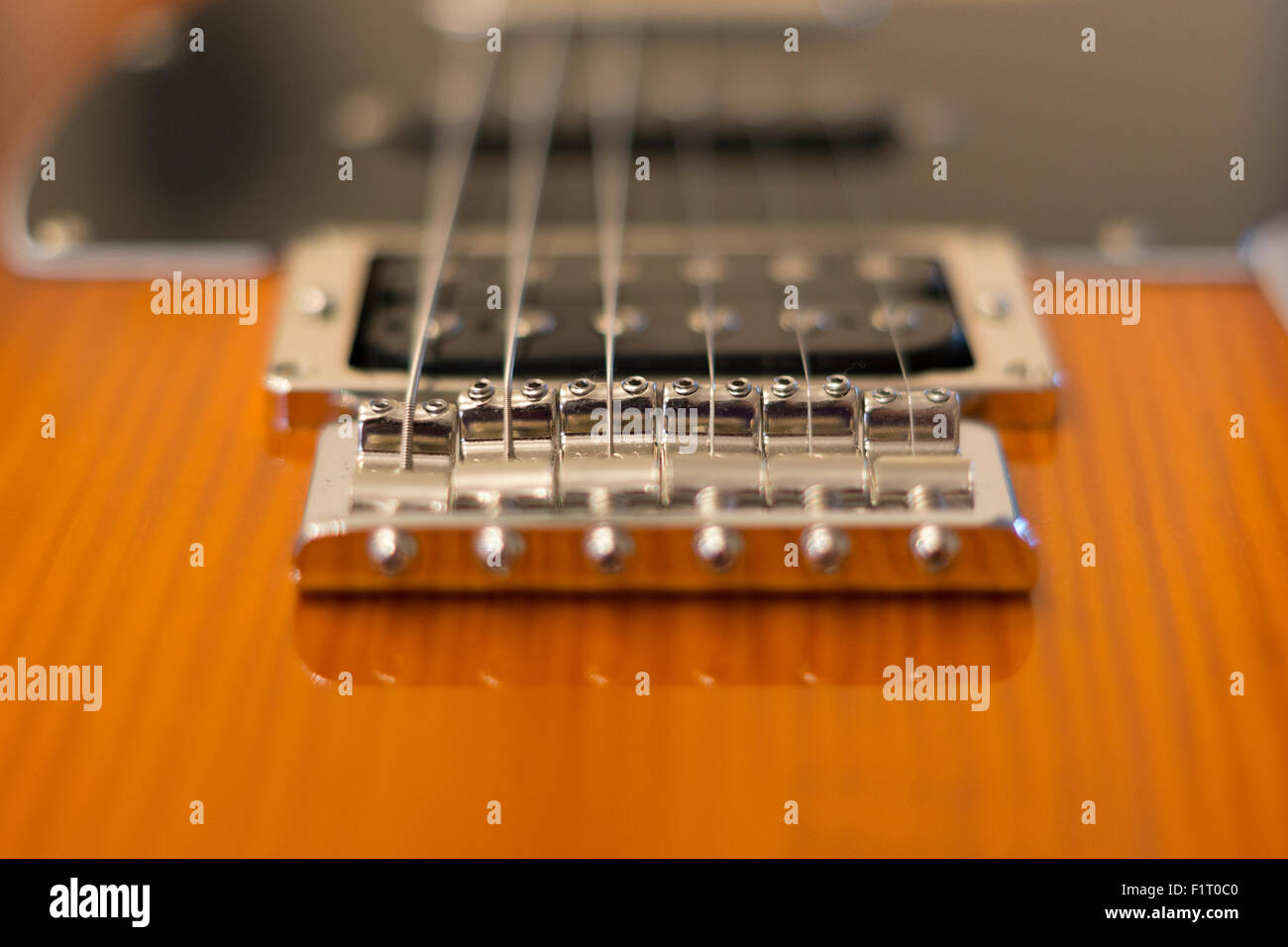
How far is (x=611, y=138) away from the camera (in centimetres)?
85

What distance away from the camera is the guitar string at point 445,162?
2.23 ft

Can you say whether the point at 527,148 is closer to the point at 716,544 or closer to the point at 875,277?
the point at 875,277

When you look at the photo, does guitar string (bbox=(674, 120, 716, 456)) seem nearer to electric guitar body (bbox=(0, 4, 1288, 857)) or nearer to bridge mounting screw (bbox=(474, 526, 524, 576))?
electric guitar body (bbox=(0, 4, 1288, 857))

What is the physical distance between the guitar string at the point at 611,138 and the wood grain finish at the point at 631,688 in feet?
0.60

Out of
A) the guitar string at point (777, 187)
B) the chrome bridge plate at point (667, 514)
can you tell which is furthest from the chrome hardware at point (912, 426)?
the guitar string at point (777, 187)

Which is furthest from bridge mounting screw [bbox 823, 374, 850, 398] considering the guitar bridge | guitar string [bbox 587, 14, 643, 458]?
guitar string [bbox 587, 14, 643, 458]

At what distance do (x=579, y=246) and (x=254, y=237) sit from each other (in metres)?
0.21

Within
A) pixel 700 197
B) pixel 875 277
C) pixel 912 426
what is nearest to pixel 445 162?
pixel 700 197

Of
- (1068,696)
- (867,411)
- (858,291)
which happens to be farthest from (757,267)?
(1068,696)

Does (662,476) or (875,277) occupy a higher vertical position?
(875,277)

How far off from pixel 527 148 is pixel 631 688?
440mm

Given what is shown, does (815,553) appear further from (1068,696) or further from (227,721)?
(227,721)

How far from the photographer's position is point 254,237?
0.80m
